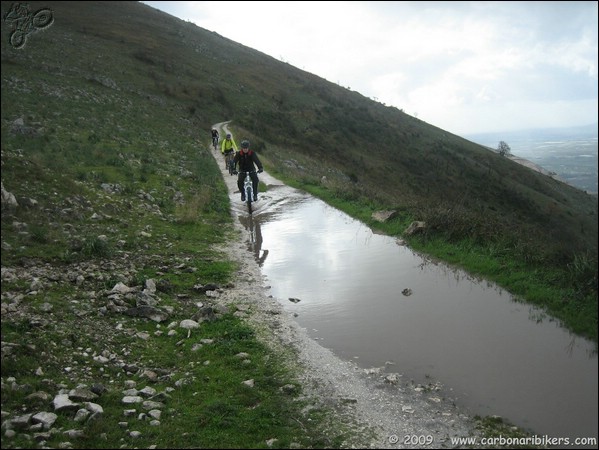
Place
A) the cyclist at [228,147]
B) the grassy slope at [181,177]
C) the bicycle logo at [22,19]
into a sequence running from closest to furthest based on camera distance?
the grassy slope at [181,177]
the cyclist at [228,147]
the bicycle logo at [22,19]

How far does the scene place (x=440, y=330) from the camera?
7148 millimetres

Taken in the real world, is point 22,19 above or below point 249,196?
above

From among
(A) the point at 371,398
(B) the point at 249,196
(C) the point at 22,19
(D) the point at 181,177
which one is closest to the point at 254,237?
(B) the point at 249,196

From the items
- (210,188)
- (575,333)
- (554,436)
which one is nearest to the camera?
(554,436)

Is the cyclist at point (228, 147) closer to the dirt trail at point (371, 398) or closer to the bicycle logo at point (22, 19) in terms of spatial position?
the bicycle logo at point (22, 19)

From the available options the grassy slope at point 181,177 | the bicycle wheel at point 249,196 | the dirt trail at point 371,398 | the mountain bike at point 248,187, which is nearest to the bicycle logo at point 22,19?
the grassy slope at point 181,177

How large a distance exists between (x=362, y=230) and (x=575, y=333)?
310 inches

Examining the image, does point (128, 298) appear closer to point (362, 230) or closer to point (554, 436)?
point (554, 436)

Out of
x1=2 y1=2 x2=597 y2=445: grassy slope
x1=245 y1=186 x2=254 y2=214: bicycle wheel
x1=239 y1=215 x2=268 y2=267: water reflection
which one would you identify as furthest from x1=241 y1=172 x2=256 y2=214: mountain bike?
x1=2 y1=2 x2=597 y2=445: grassy slope

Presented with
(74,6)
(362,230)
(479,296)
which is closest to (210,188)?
(362,230)

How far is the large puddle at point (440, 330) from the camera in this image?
5.20 meters

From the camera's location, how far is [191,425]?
4.80 meters

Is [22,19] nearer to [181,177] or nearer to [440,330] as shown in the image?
[181,177]

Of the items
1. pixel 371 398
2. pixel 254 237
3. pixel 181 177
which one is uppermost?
pixel 181 177
